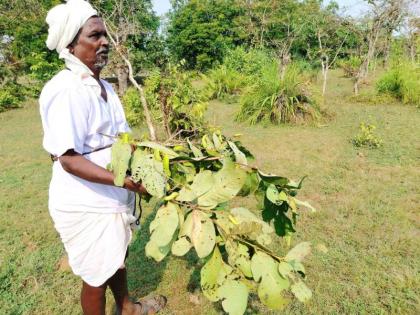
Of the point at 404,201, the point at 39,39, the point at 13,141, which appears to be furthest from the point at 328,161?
the point at 39,39

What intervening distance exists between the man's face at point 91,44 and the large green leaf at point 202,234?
0.90m

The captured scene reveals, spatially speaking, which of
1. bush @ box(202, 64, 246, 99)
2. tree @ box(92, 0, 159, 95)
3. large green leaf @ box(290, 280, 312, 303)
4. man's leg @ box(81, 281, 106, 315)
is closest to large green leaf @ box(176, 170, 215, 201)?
large green leaf @ box(290, 280, 312, 303)

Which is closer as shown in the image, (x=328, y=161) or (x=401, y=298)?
(x=401, y=298)

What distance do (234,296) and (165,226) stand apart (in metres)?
0.30

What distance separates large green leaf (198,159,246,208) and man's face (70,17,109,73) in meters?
0.86

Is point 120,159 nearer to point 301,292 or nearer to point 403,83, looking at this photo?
point 301,292

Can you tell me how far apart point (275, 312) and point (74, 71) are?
78.4 inches

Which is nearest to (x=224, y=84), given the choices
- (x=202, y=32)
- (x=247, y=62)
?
(x=247, y=62)


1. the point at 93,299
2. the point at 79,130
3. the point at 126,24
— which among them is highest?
the point at 126,24

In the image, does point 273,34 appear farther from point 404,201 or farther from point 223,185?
point 223,185

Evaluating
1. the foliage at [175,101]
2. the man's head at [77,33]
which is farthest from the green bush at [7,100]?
the man's head at [77,33]

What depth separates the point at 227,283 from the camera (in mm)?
1104

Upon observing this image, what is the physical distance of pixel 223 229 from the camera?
1.13 m

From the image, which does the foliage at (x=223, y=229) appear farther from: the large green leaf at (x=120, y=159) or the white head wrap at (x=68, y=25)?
the white head wrap at (x=68, y=25)
